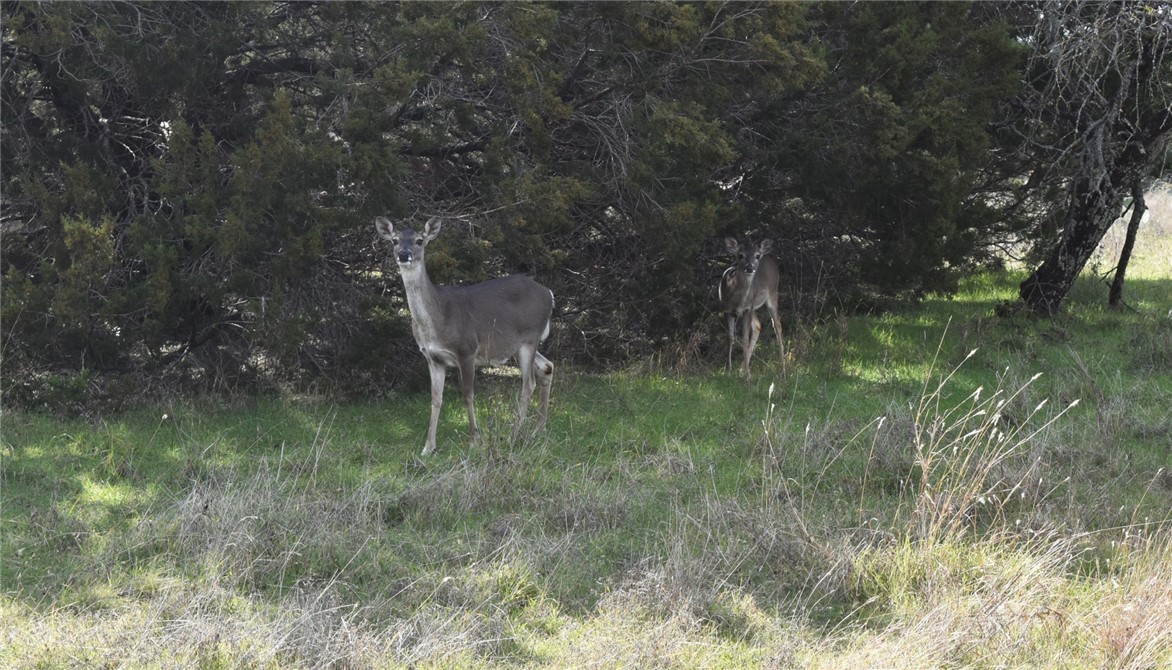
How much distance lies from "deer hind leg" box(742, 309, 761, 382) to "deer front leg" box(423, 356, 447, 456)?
3320 millimetres

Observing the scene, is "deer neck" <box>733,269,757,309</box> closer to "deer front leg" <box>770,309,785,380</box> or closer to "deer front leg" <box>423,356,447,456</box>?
"deer front leg" <box>770,309,785,380</box>

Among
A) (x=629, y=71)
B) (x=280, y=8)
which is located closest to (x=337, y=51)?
(x=280, y=8)

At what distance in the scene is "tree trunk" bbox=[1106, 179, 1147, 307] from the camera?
14.4 meters

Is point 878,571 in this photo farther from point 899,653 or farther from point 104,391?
point 104,391

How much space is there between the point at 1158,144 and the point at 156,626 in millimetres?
11467

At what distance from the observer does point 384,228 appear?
9.91m

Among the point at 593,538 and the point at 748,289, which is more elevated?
the point at 748,289

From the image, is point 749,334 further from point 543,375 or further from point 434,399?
point 434,399

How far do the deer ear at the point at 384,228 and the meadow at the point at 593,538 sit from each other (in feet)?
5.15

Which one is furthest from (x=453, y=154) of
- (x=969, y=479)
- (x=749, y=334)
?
(x=969, y=479)

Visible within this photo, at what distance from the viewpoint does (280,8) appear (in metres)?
11.3

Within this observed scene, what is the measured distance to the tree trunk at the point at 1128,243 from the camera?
14422 millimetres

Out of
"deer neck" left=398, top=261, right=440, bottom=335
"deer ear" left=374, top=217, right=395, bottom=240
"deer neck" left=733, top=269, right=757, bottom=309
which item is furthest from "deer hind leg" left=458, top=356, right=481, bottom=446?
"deer neck" left=733, top=269, right=757, bottom=309

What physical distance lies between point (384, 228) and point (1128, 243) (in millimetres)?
9035
